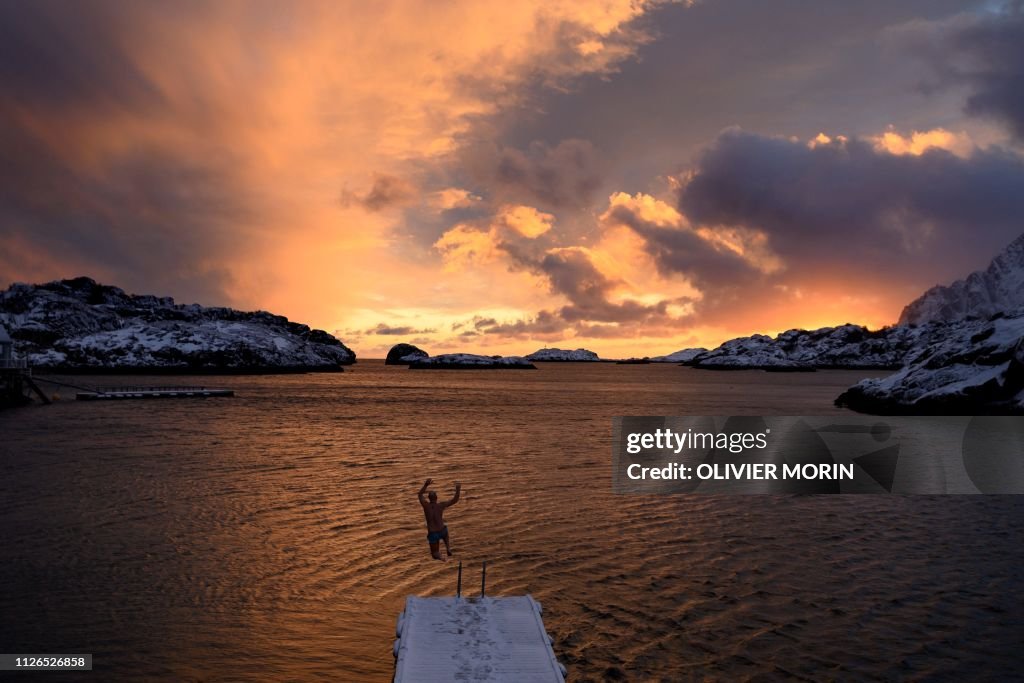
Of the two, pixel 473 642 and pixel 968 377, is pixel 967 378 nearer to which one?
pixel 968 377

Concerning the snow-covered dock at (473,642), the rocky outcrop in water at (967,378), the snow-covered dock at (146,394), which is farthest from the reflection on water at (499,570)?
the snow-covered dock at (146,394)

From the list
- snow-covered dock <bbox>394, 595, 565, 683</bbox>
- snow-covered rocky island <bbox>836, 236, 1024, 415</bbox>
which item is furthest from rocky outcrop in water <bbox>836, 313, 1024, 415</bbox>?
snow-covered dock <bbox>394, 595, 565, 683</bbox>

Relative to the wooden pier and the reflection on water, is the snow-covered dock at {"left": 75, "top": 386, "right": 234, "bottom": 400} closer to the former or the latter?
the reflection on water

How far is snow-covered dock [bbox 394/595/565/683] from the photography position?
37.2 ft

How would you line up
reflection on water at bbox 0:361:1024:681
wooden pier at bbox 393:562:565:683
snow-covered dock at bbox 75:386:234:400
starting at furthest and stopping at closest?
1. snow-covered dock at bbox 75:386:234:400
2. reflection on water at bbox 0:361:1024:681
3. wooden pier at bbox 393:562:565:683

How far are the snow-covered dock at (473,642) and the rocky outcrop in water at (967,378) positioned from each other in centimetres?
6933

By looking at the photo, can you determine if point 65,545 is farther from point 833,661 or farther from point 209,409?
point 209,409

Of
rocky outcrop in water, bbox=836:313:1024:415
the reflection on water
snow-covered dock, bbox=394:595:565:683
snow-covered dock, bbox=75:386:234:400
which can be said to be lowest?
the reflection on water

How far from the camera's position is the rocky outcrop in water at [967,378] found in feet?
217

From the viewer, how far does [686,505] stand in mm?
29125

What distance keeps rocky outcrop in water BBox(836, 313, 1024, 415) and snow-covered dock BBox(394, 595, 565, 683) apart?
69.3 m

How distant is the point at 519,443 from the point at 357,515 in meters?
26.2

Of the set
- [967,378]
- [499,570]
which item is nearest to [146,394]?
[499,570]

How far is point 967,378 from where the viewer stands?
6944 centimetres
